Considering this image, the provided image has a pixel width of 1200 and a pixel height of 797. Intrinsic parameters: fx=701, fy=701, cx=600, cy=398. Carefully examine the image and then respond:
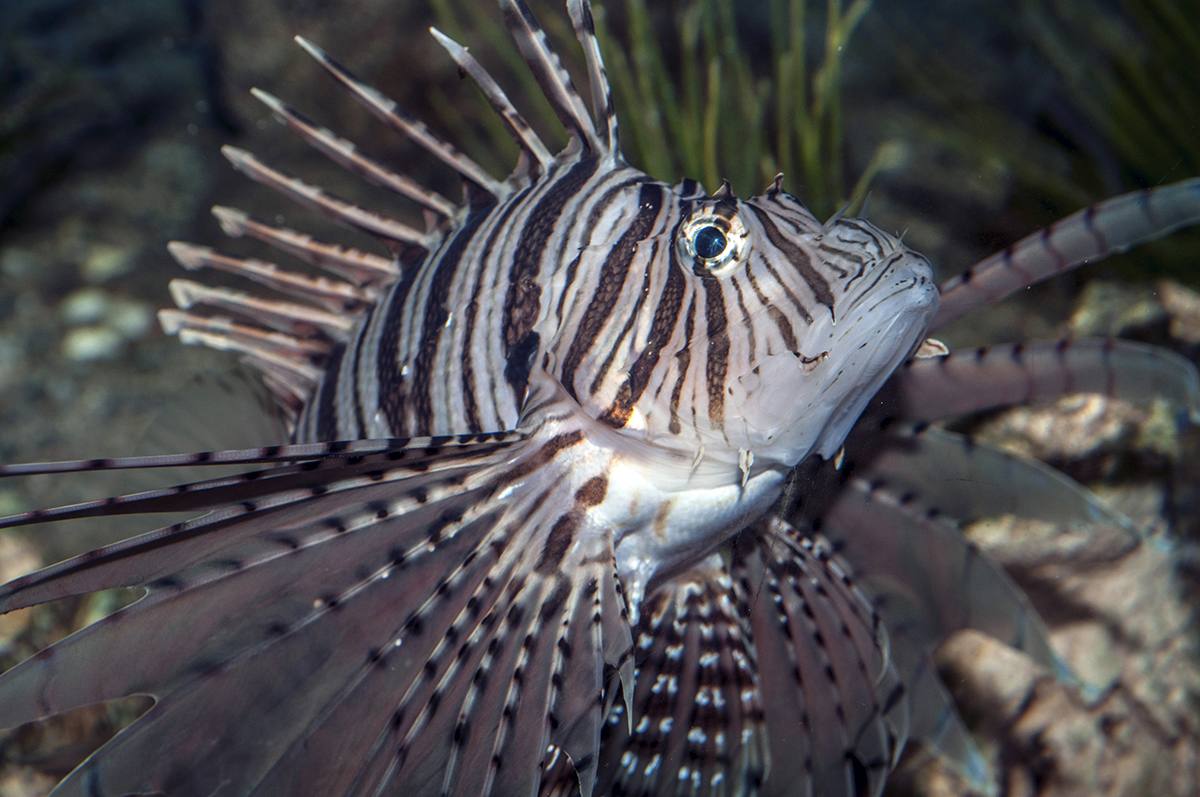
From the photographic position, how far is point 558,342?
129 cm

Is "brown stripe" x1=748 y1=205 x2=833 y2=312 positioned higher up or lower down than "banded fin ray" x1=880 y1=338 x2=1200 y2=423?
higher up

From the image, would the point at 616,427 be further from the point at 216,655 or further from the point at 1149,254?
the point at 1149,254

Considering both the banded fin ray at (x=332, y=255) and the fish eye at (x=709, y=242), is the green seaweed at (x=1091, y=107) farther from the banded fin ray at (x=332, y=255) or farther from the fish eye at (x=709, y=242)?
the banded fin ray at (x=332, y=255)

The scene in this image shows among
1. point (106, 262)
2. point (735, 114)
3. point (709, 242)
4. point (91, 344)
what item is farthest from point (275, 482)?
point (106, 262)

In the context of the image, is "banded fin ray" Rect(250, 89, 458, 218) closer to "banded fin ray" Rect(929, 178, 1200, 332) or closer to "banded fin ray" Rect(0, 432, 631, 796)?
"banded fin ray" Rect(0, 432, 631, 796)

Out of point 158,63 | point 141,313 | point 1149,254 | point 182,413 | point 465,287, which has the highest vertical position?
point 158,63

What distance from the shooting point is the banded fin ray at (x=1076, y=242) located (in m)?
1.17

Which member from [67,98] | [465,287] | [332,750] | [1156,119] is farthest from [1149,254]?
[67,98]

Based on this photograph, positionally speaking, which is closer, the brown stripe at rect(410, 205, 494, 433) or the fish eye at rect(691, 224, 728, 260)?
the fish eye at rect(691, 224, 728, 260)

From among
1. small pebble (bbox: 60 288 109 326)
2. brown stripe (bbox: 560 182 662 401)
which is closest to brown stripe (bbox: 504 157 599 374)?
brown stripe (bbox: 560 182 662 401)

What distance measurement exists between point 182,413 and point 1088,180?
8.34 ft

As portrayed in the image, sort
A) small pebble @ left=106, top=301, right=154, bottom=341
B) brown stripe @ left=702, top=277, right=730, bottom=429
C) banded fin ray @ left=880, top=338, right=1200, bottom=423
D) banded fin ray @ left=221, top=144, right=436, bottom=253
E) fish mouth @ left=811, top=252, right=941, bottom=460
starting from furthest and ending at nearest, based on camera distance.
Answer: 1. small pebble @ left=106, top=301, right=154, bottom=341
2. banded fin ray @ left=221, top=144, right=436, bottom=253
3. banded fin ray @ left=880, top=338, right=1200, bottom=423
4. brown stripe @ left=702, top=277, right=730, bottom=429
5. fish mouth @ left=811, top=252, right=941, bottom=460

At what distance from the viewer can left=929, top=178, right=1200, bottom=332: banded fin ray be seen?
1.17 meters

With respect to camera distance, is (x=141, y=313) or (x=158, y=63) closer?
(x=141, y=313)
